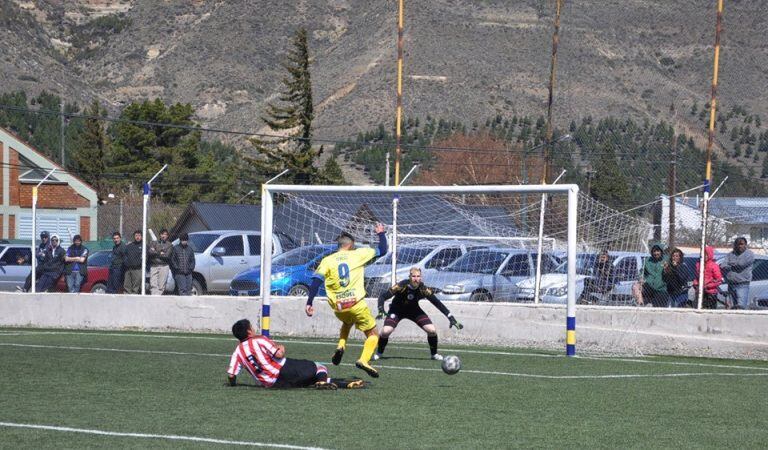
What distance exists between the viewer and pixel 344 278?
13.6 meters

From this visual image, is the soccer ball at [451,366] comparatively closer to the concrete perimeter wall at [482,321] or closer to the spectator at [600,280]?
the concrete perimeter wall at [482,321]

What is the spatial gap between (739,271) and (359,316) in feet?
26.0

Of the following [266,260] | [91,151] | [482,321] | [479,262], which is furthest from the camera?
[91,151]

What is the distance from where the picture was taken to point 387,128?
10244cm

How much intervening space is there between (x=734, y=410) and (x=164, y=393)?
5503mm

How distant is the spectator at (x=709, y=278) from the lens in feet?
61.1

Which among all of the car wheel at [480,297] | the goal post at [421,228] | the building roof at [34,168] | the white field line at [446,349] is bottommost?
the white field line at [446,349]

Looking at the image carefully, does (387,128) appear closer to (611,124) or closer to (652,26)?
(611,124)

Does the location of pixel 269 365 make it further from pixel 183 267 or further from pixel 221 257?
pixel 221 257

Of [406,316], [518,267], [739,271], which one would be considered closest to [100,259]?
[518,267]

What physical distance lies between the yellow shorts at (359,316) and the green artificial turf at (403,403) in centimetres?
66

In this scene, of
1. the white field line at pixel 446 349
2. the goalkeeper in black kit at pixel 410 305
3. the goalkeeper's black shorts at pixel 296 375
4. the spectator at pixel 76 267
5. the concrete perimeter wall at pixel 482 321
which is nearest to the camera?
the goalkeeper's black shorts at pixel 296 375

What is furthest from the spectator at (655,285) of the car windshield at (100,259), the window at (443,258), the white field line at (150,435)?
the car windshield at (100,259)

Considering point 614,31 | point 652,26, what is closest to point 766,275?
point 614,31
